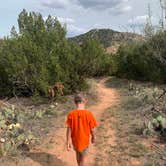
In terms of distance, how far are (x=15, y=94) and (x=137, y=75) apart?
962 centimetres

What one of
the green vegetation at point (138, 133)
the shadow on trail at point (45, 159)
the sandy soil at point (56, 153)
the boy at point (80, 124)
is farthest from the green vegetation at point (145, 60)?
the boy at point (80, 124)

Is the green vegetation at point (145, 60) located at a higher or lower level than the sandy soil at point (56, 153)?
higher

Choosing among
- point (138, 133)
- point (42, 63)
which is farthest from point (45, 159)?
point (42, 63)

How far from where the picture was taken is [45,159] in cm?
841

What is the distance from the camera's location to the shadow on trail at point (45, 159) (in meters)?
8.22

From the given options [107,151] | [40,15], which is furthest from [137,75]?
[107,151]

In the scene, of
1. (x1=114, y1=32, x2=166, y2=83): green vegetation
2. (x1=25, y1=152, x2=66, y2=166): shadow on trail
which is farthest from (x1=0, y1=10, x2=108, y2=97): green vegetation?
(x1=25, y1=152, x2=66, y2=166): shadow on trail

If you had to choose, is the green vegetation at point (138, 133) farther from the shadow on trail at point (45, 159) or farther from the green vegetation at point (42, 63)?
the green vegetation at point (42, 63)

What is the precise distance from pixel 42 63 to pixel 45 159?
7448 millimetres

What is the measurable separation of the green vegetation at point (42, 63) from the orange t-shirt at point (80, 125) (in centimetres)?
791

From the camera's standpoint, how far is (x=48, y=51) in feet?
53.5

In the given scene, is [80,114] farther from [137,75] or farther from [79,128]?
[137,75]

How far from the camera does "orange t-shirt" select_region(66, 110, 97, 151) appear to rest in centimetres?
708

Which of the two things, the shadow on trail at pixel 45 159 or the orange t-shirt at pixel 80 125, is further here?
the shadow on trail at pixel 45 159
